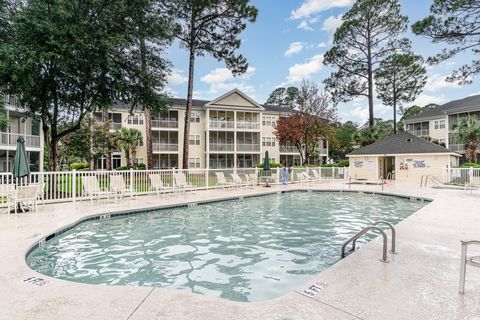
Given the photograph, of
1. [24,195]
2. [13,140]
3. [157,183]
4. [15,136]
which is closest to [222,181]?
[157,183]

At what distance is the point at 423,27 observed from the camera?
12.8 metres

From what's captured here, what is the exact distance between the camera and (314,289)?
3.61 meters

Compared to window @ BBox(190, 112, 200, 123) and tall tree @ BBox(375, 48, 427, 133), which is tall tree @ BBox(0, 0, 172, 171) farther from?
tall tree @ BBox(375, 48, 427, 133)

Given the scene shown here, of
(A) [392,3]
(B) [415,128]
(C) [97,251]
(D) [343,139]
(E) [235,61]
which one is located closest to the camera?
(C) [97,251]

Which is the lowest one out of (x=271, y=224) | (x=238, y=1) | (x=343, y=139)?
(x=271, y=224)

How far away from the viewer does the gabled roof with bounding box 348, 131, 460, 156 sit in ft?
72.3

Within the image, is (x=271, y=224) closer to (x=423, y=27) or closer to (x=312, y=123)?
(x=423, y=27)

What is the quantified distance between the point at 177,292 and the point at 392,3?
3378cm

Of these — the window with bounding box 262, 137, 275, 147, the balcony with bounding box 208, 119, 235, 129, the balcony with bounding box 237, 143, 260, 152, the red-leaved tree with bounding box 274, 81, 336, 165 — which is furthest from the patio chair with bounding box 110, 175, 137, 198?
the window with bounding box 262, 137, 275, 147

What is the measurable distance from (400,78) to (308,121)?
13.3m

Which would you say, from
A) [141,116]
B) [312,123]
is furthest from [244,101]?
[141,116]

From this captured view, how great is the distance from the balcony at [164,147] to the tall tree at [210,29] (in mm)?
13612

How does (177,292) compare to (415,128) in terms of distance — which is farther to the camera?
(415,128)

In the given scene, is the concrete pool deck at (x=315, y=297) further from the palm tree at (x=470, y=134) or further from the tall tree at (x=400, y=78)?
the tall tree at (x=400, y=78)
